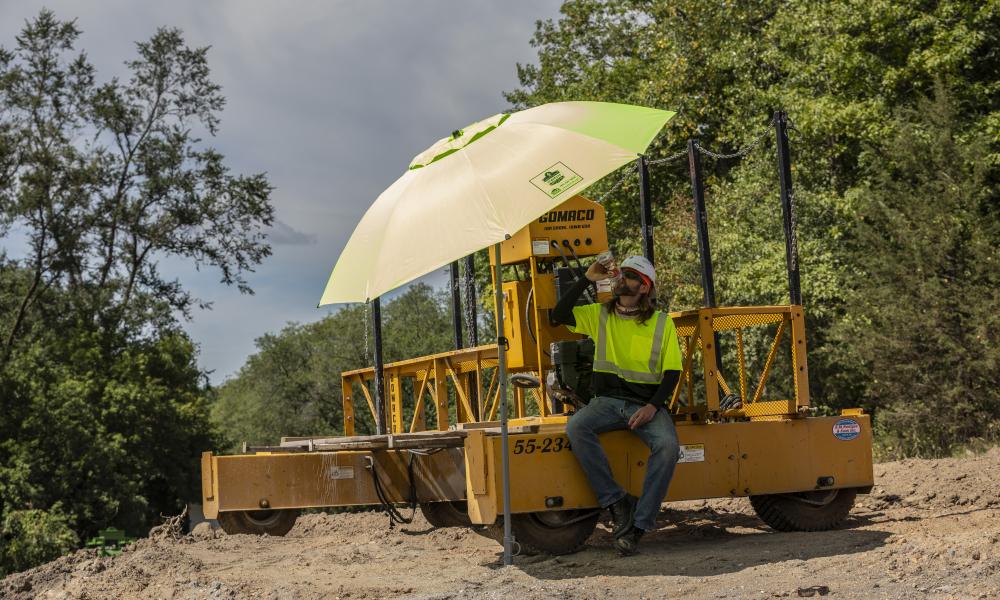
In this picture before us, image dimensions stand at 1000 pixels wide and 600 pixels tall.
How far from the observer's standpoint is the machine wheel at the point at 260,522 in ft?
32.8

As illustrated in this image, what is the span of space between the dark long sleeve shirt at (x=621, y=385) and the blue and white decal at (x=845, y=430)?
5.63ft

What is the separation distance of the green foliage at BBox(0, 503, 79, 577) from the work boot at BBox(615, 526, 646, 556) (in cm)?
2402

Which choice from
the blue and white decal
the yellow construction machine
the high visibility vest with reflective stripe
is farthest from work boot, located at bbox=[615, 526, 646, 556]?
the blue and white decal

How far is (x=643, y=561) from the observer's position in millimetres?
8336

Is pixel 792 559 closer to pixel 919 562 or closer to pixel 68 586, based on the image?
pixel 919 562

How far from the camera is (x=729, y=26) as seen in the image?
32594mm

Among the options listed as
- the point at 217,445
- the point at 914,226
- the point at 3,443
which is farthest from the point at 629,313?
the point at 217,445

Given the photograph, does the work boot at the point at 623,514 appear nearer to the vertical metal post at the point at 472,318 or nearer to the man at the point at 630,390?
the man at the point at 630,390

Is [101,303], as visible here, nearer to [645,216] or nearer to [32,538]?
[32,538]

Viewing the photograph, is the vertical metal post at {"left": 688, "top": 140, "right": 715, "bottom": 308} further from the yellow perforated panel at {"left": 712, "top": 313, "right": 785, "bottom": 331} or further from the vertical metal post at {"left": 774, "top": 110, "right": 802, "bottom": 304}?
the yellow perforated panel at {"left": 712, "top": 313, "right": 785, "bottom": 331}

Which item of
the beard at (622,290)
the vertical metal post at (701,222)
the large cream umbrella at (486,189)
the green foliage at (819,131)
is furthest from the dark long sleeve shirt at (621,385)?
the green foliage at (819,131)

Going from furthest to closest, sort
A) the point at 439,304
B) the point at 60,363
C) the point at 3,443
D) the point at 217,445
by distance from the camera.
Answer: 1. the point at 439,304
2. the point at 217,445
3. the point at 60,363
4. the point at 3,443

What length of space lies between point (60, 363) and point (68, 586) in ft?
86.8

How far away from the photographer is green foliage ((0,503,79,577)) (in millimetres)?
28938
